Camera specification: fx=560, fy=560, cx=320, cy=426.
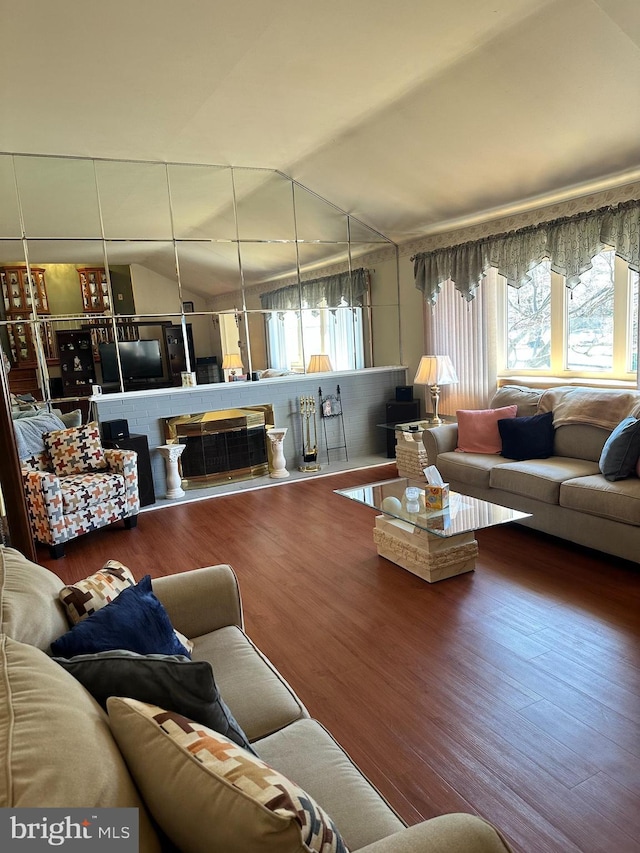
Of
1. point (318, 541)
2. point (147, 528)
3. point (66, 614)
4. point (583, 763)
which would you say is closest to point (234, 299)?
point (147, 528)

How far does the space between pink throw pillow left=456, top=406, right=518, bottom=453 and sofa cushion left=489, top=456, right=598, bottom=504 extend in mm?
402

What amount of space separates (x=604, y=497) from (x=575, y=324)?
2090mm

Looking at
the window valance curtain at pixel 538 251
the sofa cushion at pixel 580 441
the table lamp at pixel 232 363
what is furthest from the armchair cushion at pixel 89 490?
the window valance curtain at pixel 538 251

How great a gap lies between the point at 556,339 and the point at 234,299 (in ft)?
10.6

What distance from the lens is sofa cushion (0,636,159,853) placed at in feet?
2.60

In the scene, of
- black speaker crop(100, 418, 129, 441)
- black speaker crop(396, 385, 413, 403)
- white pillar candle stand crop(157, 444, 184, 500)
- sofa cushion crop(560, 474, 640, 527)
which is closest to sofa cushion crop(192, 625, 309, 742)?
sofa cushion crop(560, 474, 640, 527)

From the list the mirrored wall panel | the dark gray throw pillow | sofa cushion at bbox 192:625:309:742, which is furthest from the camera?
the mirrored wall panel

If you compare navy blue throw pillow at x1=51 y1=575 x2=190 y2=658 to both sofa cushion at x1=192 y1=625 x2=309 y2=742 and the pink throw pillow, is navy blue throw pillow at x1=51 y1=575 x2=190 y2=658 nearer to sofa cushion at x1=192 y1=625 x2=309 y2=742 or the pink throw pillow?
sofa cushion at x1=192 y1=625 x2=309 y2=742

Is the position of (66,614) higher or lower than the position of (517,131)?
lower

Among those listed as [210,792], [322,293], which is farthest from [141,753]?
[322,293]

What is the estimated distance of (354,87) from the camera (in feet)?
12.9

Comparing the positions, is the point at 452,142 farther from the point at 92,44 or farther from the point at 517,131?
the point at 92,44

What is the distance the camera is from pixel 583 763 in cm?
188

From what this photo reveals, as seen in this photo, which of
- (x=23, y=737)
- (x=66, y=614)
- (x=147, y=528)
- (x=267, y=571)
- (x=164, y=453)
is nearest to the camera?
(x=23, y=737)
